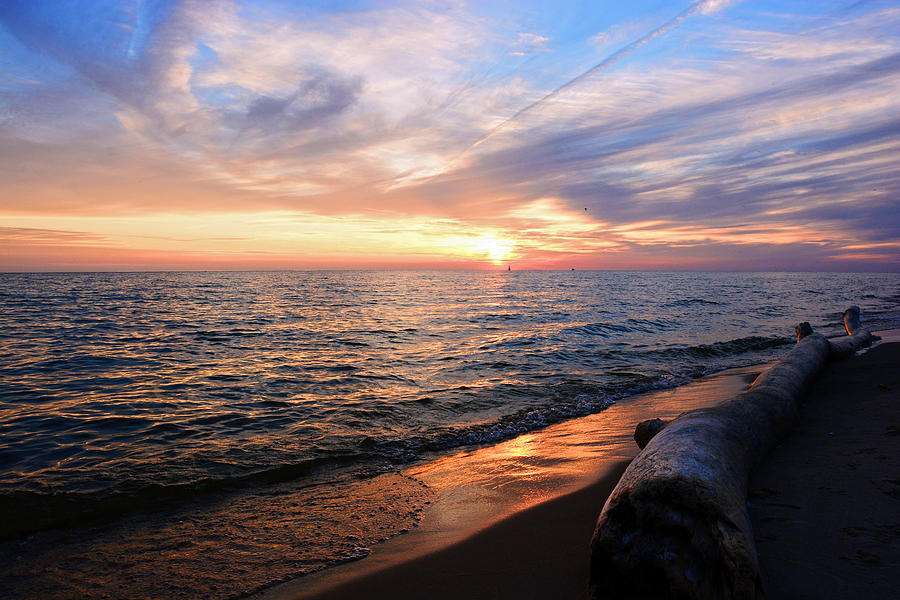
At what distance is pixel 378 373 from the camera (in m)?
11.7

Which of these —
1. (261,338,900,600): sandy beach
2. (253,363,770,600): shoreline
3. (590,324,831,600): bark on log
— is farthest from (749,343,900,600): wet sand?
(253,363,770,600): shoreline

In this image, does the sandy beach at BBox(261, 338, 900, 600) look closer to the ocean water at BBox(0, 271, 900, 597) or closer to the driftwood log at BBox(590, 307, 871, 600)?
the driftwood log at BBox(590, 307, 871, 600)

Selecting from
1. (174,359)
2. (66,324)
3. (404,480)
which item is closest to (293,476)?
(404,480)

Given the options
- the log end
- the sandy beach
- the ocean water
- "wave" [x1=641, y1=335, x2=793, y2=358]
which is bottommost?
the ocean water

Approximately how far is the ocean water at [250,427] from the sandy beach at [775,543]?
810 mm

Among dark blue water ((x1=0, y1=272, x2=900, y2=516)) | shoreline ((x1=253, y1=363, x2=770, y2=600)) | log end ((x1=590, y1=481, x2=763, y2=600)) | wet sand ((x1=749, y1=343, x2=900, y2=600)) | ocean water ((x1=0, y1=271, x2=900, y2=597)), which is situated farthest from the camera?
dark blue water ((x1=0, y1=272, x2=900, y2=516))

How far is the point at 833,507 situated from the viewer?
353 centimetres

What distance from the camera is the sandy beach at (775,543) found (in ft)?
9.09

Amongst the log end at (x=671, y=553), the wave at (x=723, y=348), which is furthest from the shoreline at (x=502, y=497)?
the wave at (x=723, y=348)

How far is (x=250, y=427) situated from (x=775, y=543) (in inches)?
283

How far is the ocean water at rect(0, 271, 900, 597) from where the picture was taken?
3.98m

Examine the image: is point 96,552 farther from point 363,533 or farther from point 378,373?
point 378,373

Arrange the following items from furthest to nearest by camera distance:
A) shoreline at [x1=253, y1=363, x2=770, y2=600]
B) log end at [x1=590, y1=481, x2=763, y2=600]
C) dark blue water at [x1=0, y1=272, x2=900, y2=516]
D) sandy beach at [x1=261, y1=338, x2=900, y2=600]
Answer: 1. dark blue water at [x1=0, y1=272, x2=900, y2=516]
2. shoreline at [x1=253, y1=363, x2=770, y2=600]
3. sandy beach at [x1=261, y1=338, x2=900, y2=600]
4. log end at [x1=590, y1=481, x2=763, y2=600]

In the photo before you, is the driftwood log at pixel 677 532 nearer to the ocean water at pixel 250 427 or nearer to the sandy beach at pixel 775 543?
the sandy beach at pixel 775 543
